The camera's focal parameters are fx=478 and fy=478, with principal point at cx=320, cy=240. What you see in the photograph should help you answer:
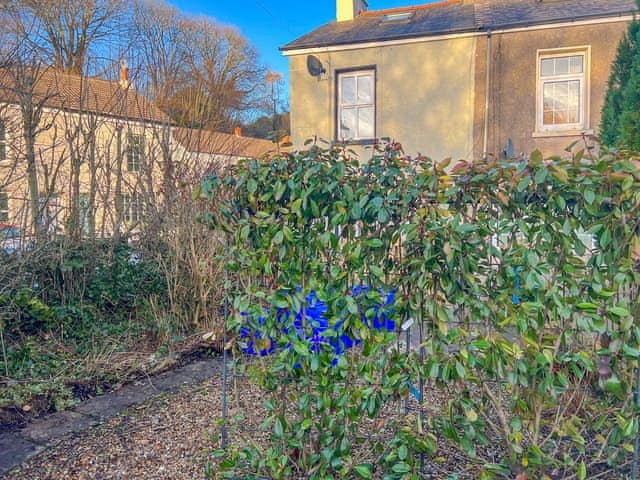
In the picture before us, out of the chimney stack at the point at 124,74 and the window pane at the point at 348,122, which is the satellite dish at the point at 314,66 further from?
the chimney stack at the point at 124,74

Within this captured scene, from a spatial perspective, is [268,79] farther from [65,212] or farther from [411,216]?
[411,216]

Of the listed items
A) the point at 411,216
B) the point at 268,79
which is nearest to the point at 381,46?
the point at 268,79

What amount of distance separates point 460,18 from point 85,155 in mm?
8817

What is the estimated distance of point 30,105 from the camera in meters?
4.43

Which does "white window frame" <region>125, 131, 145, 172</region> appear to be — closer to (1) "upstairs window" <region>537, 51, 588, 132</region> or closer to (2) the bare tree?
(2) the bare tree

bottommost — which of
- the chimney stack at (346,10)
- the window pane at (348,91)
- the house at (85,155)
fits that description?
the house at (85,155)

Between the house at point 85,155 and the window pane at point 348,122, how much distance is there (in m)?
5.01

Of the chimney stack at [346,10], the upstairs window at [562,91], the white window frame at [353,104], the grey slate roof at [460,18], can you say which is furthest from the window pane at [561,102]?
the chimney stack at [346,10]

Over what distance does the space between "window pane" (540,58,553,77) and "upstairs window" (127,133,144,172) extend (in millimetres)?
8087

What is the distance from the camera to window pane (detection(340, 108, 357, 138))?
→ 1087cm

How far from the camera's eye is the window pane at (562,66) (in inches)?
377

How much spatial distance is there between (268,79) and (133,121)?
990 centimetres

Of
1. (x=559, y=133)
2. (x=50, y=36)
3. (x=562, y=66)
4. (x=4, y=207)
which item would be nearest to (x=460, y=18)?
(x=562, y=66)

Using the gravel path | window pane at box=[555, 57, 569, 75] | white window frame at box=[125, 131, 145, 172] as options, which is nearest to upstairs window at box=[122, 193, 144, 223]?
white window frame at box=[125, 131, 145, 172]
